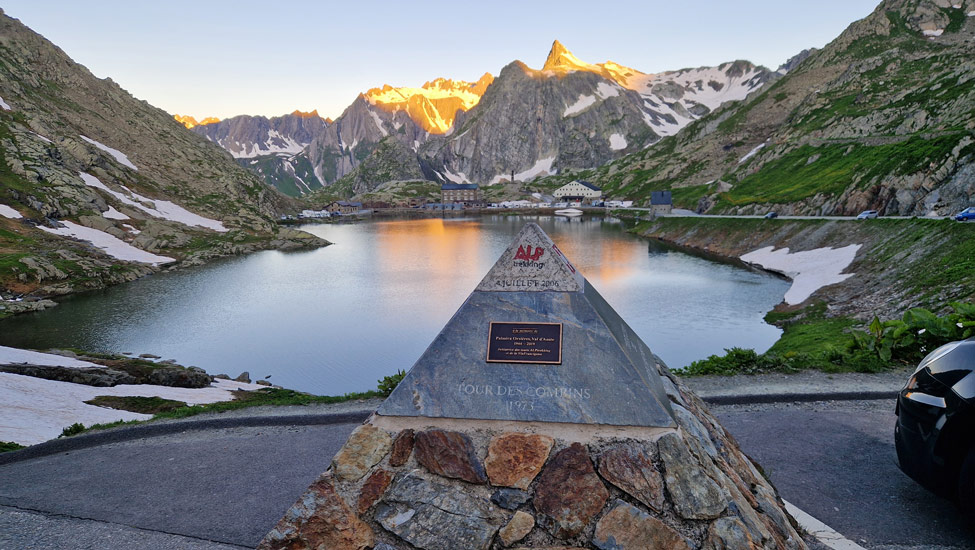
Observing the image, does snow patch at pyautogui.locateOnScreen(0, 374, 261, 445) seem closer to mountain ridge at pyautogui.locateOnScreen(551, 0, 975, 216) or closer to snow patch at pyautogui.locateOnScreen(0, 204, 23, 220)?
mountain ridge at pyautogui.locateOnScreen(551, 0, 975, 216)

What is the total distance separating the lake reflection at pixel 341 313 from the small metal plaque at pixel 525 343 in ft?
89.3

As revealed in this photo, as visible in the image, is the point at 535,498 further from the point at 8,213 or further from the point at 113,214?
the point at 113,214

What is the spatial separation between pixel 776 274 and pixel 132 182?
157 meters

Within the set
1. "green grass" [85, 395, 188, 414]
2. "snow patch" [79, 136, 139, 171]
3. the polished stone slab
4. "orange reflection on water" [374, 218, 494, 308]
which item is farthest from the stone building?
"snow patch" [79, 136, 139, 171]

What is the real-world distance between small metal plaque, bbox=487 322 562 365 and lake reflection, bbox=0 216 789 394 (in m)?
27.2

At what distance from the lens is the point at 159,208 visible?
124188mm

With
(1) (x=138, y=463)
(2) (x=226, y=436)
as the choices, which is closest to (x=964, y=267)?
(2) (x=226, y=436)

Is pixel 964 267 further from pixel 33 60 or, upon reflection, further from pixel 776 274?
pixel 33 60

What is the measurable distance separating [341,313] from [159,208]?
101m

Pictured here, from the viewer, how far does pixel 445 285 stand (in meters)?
66.8

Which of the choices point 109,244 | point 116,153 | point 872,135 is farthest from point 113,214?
point 872,135

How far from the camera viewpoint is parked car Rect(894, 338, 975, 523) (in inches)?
339

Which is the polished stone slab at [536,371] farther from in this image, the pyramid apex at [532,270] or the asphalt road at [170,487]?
the asphalt road at [170,487]

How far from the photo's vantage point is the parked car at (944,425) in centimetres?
860
